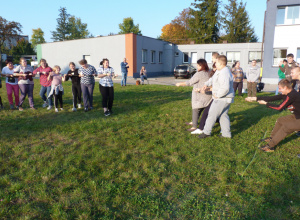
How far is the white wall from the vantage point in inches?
1066

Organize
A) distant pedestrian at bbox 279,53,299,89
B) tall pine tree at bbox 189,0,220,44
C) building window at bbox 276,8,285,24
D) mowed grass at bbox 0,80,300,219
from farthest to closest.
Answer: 1. tall pine tree at bbox 189,0,220,44
2. building window at bbox 276,8,285,24
3. distant pedestrian at bbox 279,53,299,89
4. mowed grass at bbox 0,80,300,219

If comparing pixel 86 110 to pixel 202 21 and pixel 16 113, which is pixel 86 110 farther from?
pixel 202 21

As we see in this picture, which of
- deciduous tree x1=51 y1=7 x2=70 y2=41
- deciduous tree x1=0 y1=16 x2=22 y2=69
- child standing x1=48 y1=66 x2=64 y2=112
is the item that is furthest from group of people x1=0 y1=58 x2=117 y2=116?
deciduous tree x1=51 y1=7 x2=70 y2=41

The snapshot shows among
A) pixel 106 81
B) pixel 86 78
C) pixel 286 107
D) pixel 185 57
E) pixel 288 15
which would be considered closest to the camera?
pixel 286 107

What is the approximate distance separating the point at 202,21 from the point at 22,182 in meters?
46.9

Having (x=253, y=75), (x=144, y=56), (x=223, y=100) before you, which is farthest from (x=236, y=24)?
(x=223, y=100)

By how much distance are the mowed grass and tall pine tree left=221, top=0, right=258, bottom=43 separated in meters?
43.8

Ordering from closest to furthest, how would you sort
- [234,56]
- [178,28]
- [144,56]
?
[144,56] → [234,56] → [178,28]

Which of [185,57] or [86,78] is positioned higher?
[185,57]

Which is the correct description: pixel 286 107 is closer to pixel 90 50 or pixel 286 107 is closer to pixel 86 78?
pixel 86 78

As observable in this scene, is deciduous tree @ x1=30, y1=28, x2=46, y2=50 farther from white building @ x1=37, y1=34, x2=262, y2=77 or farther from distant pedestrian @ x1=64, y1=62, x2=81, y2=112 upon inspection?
distant pedestrian @ x1=64, y1=62, x2=81, y2=112

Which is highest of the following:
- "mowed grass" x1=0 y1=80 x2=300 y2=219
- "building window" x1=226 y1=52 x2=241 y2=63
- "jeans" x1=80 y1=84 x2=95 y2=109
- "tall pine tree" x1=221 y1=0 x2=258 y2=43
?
"tall pine tree" x1=221 y1=0 x2=258 y2=43

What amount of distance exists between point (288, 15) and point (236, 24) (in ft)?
95.0

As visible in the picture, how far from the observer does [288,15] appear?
18844mm
